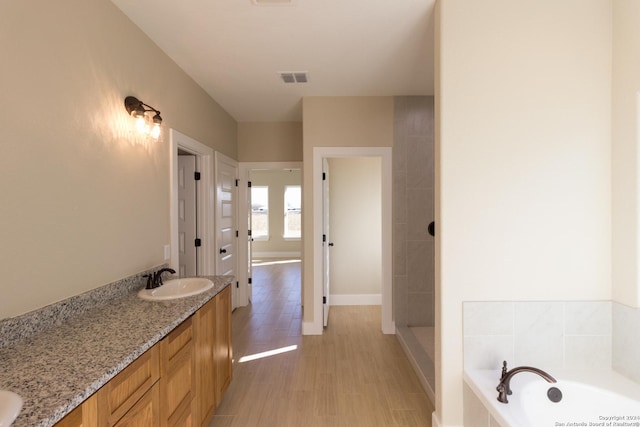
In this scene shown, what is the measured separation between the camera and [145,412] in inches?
49.4

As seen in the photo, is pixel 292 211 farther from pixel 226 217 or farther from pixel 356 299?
pixel 226 217

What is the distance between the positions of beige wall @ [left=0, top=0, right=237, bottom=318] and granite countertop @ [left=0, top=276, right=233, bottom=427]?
17 centimetres

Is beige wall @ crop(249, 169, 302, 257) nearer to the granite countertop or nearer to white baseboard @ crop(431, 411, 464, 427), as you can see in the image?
white baseboard @ crop(431, 411, 464, 427)

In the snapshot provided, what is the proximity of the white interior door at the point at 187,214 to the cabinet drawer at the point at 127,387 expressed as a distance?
2.03 metres

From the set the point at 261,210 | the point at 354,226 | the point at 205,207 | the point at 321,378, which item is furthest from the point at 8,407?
the point at 261,210

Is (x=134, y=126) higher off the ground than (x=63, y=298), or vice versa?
(x=134, y=126)

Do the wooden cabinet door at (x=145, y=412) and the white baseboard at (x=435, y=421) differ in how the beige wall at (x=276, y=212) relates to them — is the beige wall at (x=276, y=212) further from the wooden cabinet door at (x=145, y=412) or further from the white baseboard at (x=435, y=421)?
the wooden cabinet door at (x=145, y=412)

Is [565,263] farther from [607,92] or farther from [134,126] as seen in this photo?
[134,126]

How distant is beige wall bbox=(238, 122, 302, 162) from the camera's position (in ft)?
14.2

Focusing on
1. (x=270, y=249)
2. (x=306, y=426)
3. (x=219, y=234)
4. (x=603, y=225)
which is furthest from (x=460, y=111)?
(x=270, y=249)

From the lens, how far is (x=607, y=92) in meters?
1.81

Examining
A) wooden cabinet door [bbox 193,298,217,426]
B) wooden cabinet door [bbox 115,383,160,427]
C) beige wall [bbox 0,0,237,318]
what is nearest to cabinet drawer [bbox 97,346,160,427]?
wooden cabinet door [bbox 115,383,160,427]

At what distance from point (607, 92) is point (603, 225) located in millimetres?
776

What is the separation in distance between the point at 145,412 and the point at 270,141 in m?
3.57
